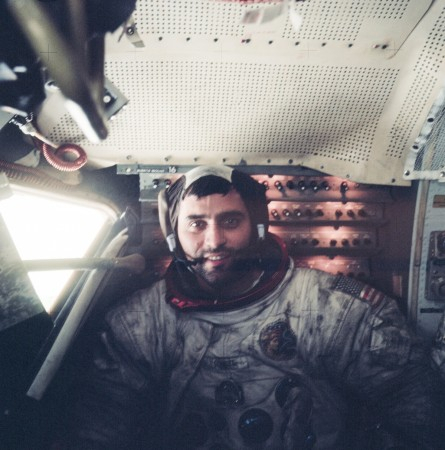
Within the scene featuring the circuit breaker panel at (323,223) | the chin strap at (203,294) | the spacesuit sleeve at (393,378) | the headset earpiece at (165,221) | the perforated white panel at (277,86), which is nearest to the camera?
the perforated white panel at (277,86)

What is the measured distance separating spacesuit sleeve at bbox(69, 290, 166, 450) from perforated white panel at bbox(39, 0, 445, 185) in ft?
3.64

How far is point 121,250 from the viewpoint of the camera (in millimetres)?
2439

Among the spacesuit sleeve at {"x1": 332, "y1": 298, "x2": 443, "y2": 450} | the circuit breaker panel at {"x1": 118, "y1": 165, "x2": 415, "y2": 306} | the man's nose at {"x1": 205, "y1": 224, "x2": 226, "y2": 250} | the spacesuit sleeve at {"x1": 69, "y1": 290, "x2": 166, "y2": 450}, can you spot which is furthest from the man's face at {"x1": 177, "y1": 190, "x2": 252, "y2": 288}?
the spacesuit sleeve at {"x1": 332, "y1": 298, "x2": 443, "y2": 450}

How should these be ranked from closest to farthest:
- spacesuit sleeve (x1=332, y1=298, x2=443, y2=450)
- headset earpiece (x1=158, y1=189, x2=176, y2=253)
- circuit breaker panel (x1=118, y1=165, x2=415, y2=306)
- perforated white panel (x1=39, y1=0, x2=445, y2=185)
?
perforated white panel (x1=39, y1=0, x2=445, y2=185) → spacesuit sleeve (x1=332, y1=298, x2=443, y2=450) → headset earpiece (x1=158, y1=189, x2=176, y2=253) → circuit breaker panel (x1=118, y1=165, x2=415, y2=306)

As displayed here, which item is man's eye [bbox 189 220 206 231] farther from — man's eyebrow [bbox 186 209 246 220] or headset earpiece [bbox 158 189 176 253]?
headset earpiece [bbox 158 189 176 253]

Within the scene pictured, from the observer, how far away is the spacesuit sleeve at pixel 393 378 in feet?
6.76

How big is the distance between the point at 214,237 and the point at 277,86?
3.08 feet

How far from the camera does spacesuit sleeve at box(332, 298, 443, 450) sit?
2.06 meters

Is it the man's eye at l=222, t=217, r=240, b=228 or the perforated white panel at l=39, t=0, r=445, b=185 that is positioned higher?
the perforated white panel at l=39, t=0, r=445, b=185

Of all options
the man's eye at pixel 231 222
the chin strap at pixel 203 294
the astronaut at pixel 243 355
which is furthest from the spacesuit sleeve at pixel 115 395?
the man's eye at pixel 231 222

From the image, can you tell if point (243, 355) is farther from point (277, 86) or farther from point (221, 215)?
point (277, 86)

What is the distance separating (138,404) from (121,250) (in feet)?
2.99

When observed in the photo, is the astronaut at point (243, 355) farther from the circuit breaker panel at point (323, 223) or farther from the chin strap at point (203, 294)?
the circuit breaker panel at point (323, 223)

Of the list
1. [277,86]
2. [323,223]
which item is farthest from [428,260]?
[277,86]
